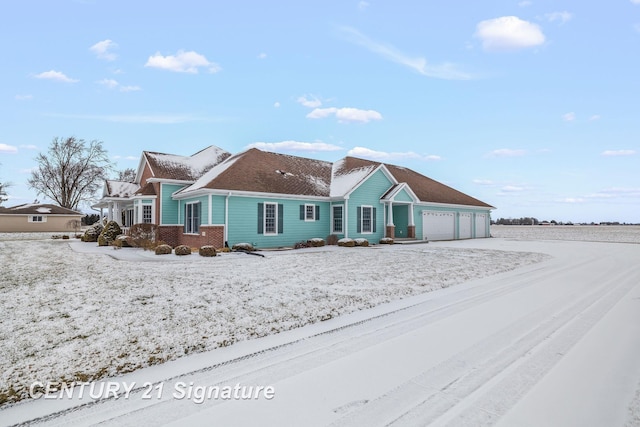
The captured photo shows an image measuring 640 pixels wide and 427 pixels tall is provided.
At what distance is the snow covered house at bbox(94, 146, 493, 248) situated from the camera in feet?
60.7

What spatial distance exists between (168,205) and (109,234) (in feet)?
15.9

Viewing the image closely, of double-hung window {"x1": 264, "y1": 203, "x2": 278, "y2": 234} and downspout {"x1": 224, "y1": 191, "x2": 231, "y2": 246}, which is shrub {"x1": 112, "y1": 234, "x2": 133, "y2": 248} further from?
double-hung window {"x1": 264, "y1": 203, "x2": 278, "y2": 234}

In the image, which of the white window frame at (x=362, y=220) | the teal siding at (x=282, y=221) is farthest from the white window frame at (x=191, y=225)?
the white window frame at (x=362, y=220)

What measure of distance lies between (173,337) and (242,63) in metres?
16.5

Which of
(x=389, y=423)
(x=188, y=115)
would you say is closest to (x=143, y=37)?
(x=188, y=115)

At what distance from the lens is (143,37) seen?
50.5 ft

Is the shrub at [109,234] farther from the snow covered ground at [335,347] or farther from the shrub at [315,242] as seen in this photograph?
the snow covered ground at [335,347]

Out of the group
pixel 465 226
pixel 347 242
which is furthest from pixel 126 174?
pixel 465 226

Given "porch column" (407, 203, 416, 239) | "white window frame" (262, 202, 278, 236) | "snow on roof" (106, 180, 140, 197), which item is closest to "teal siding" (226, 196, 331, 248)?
"white window frame" (262, 202, 278, 236)

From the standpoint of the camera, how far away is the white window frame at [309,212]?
21.3 meters

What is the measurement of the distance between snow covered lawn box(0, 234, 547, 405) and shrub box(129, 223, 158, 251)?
7267mm

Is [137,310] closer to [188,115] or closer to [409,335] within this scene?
[409,335]

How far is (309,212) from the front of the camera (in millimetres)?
21609

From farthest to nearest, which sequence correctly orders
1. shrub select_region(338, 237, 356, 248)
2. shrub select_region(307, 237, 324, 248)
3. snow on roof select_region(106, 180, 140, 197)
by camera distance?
snow on roof select_region(106, 180, 140, 197), shrub select_region(338, 237, 356, 248), shrub select_region(307, 237, 324, 248)
